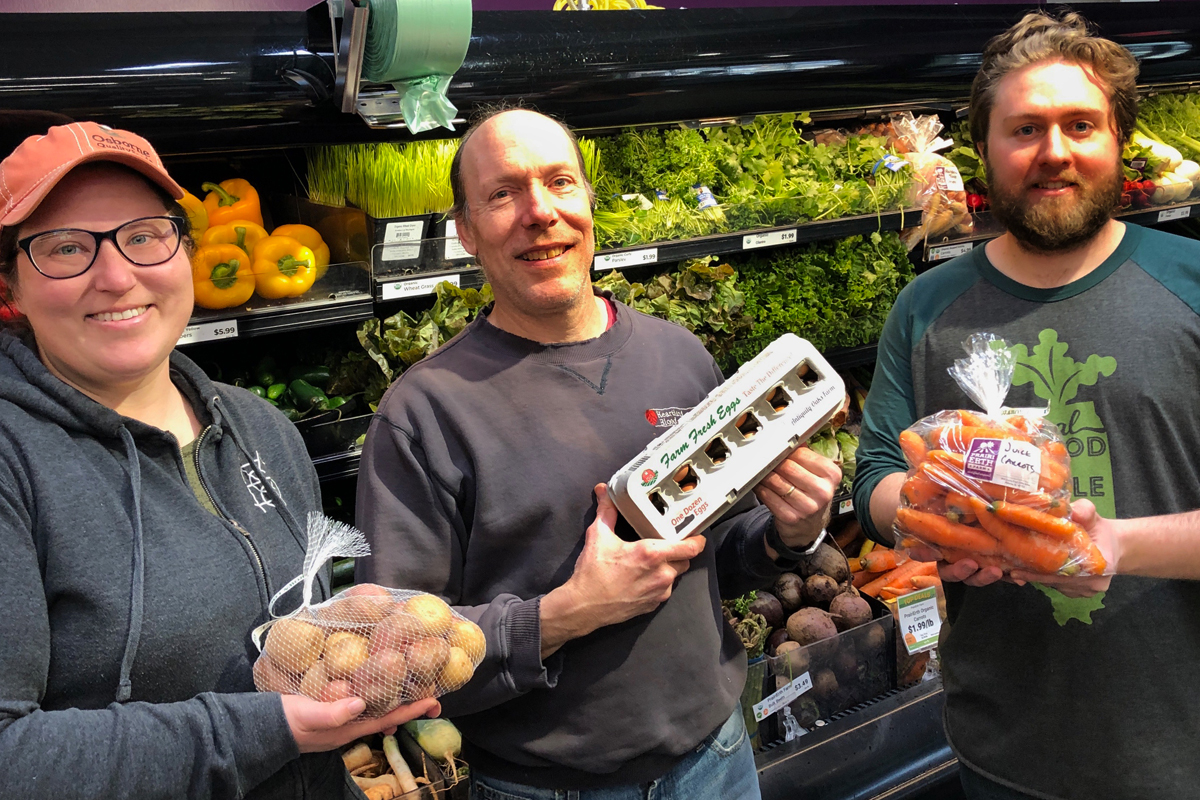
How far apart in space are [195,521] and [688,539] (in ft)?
2.72

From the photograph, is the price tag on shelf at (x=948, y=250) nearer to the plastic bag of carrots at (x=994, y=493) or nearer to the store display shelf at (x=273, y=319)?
the plastic bag of carrots at (x=994, y=493)

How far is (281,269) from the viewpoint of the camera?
2617 millimetres

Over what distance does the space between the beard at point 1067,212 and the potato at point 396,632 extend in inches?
56.4

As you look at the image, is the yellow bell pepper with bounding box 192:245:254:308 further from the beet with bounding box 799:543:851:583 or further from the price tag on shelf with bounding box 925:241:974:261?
the price tag on shelf with bounding box 925:241:974:261

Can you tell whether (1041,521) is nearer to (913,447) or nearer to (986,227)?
(913,447)

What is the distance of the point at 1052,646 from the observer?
5.99ft

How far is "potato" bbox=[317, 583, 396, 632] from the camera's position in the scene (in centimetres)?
136

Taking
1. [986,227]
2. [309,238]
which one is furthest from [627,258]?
[986,227]

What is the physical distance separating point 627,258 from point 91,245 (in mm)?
1865

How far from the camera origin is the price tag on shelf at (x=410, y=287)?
2670mm

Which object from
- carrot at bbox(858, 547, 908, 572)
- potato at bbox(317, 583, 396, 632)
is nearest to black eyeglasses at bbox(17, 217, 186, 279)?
potato at bbox(317, 583, 396, 632)

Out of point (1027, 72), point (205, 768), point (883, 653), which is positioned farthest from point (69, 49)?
point (883, 653)

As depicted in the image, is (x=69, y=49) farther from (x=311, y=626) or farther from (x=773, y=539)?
(x=773, y=539)

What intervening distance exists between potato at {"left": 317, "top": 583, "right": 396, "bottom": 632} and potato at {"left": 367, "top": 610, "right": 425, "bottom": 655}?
0.02 m
